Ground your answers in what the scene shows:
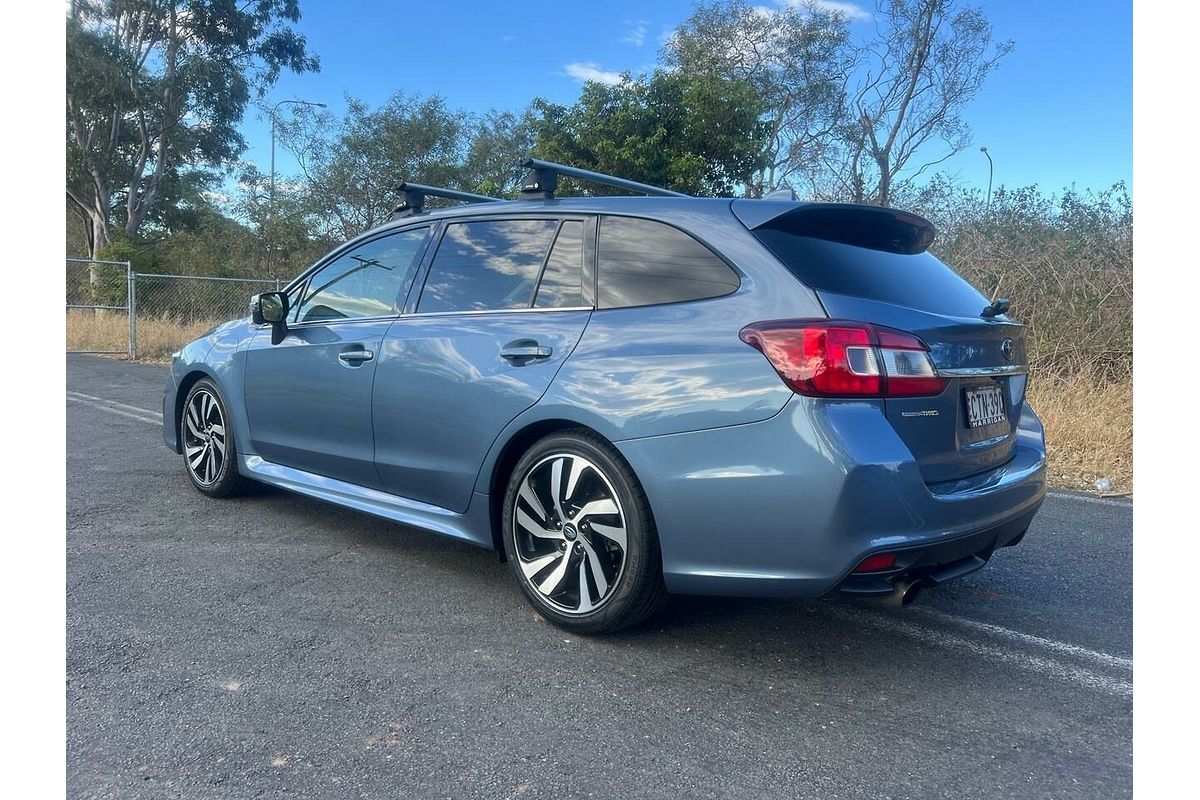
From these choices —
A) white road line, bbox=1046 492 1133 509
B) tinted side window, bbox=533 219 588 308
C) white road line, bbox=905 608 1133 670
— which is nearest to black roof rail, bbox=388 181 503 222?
tinted side window, bbox=533 219 588 308

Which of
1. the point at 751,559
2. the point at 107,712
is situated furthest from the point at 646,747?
the point at 107,712

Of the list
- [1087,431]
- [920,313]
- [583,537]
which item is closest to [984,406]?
[920,313]

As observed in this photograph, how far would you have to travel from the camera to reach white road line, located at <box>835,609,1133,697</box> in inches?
114

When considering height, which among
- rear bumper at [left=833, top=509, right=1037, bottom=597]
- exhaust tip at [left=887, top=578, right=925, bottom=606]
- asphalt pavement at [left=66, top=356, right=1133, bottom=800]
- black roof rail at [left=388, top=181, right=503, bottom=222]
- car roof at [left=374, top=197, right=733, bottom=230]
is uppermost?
black roof rail at [left=388, top=181, right=503, bottom=222]

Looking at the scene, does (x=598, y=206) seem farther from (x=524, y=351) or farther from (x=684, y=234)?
(x=524, y=351)

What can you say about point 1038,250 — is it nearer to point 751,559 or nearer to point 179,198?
point 751,559

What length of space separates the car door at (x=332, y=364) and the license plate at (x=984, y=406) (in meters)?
2.44

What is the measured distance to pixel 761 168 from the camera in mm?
16484

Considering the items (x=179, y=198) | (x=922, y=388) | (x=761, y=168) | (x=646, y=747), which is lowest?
(x=646, y=747)

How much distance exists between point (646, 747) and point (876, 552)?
87cm

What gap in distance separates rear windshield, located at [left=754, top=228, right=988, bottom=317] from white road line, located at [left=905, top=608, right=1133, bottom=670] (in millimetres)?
1221

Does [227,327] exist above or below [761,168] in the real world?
below

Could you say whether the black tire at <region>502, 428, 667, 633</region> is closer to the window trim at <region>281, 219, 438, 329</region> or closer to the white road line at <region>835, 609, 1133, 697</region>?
the white road line at <region>835, 609, 1133, 697</region>

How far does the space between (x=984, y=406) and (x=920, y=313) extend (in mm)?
444
